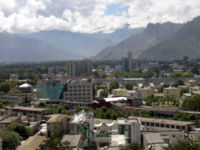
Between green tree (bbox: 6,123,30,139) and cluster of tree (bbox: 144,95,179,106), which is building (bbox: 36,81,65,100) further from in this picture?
green tree (bbox: 6,123,30,139)

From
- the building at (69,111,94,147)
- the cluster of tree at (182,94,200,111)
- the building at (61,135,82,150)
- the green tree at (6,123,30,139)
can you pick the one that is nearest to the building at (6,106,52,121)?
the green tree at (6,123,30,139)

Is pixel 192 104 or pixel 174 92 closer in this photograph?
pixel 192 104

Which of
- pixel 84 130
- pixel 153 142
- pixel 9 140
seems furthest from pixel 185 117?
pixel 9 140

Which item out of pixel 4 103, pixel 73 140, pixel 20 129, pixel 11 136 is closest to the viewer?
pixel 73 140

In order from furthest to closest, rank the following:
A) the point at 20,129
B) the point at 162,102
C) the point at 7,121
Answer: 1. the point at 162,102
2. the point at 7,121
3. the point at 20,129

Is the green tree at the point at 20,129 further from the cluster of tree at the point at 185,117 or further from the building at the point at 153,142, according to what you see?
the cluster of tree at the point at 185,117

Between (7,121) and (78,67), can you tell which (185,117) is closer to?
(7,121)
